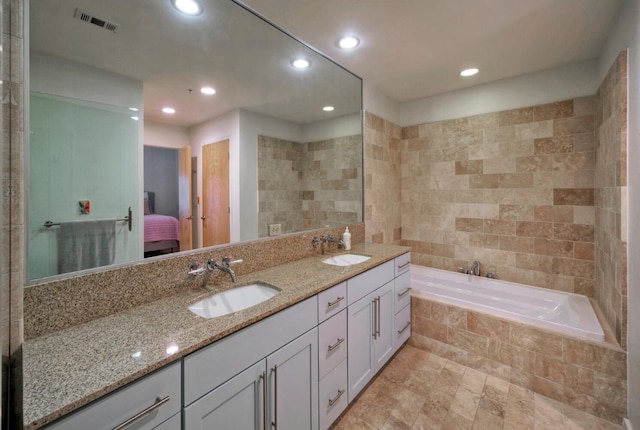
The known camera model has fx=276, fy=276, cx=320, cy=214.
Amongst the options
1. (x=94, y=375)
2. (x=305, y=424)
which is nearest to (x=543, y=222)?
(x=305, y=424)

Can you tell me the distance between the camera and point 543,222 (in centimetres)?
253

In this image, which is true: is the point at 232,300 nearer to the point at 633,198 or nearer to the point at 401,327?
the point at 401,327

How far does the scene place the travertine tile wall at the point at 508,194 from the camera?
237cm

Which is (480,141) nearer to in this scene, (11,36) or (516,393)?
(516,393)

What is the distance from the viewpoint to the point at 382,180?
9.81 ft

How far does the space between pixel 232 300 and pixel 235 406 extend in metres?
0.51

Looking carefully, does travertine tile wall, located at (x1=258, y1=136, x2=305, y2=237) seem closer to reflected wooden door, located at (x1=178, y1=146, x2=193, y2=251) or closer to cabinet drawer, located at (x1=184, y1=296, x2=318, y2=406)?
reflected wooden door, located at (x1=178, y1=146, x2=193, y2=251)

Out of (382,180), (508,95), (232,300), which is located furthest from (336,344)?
(508,95)

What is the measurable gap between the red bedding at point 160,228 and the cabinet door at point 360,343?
1.05 metres

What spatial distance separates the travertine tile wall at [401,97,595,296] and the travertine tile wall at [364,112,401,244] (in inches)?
6.4

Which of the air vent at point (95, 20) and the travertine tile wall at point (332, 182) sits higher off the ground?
the air vent at point (95, 20)

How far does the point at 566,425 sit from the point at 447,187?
6.92 ft

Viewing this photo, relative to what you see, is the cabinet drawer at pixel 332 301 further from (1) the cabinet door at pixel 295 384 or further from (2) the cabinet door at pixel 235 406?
(2) the cabinet door at pixel 235 406

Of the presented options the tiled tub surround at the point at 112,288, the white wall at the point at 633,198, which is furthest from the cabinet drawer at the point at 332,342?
the white wall at the point at 633,198
